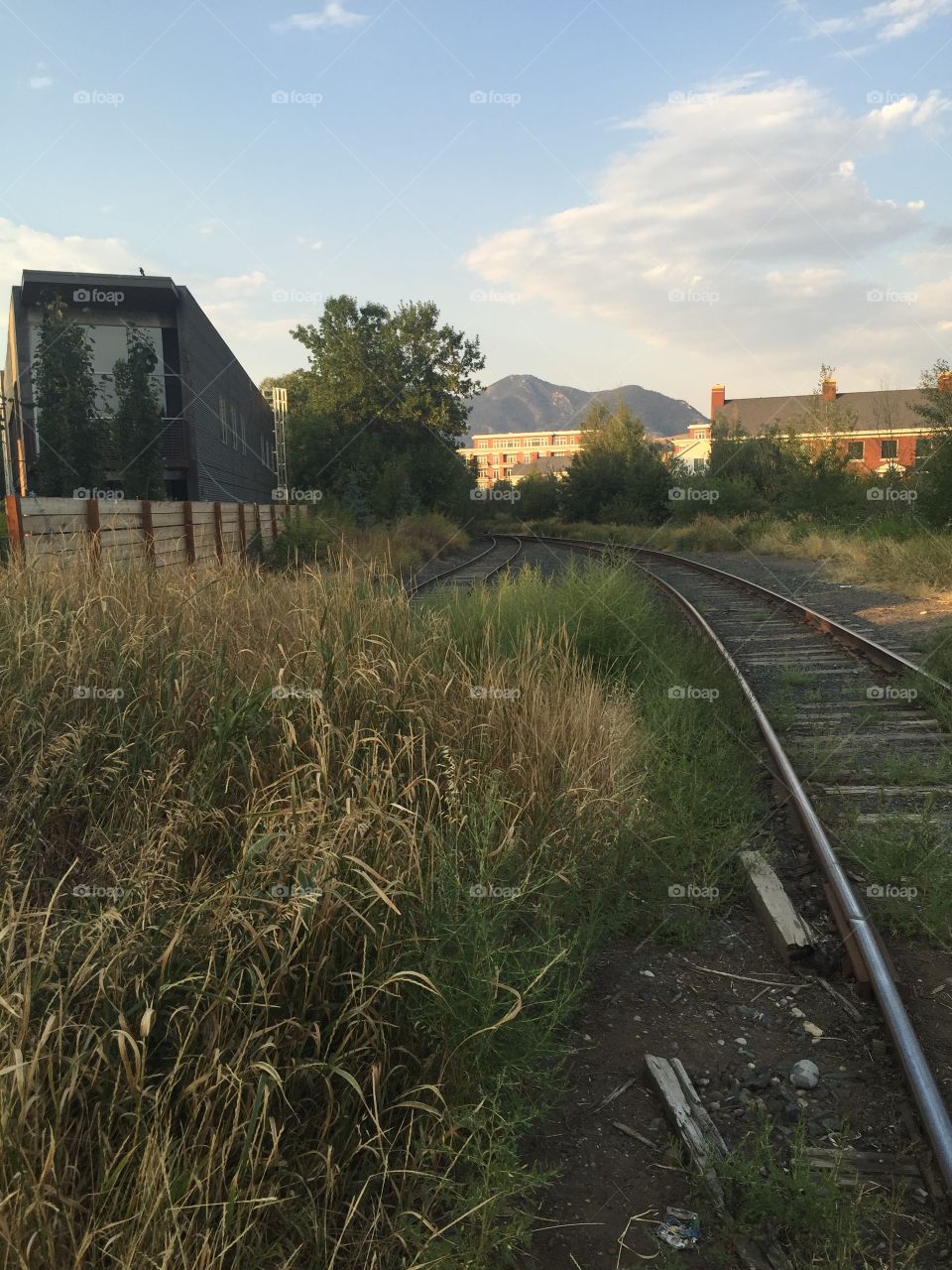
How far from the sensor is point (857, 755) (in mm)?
6383

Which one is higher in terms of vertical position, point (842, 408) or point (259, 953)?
point (842, 408)

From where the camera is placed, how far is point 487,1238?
92.8 inches

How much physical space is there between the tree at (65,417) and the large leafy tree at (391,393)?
23623mm

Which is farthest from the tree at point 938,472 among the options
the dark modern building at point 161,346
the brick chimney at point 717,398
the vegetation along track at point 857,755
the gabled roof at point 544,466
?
the brick chimney at point 717,398

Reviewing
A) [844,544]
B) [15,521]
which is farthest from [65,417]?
[844,544]

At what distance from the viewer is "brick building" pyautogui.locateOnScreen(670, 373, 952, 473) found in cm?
3361

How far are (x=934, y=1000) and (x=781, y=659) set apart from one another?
6714mm

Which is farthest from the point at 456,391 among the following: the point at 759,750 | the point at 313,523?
the point at 759,750

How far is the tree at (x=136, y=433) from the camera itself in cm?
2114

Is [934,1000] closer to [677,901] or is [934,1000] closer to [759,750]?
[677,901]

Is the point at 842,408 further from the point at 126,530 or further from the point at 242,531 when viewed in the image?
the point at 126,530

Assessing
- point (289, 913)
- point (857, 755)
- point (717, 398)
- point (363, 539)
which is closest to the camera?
point (289, 913)

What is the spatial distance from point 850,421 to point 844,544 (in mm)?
21306

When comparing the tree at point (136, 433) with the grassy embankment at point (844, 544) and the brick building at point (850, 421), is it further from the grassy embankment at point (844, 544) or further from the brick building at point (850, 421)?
the brick building at point (850, 421)
